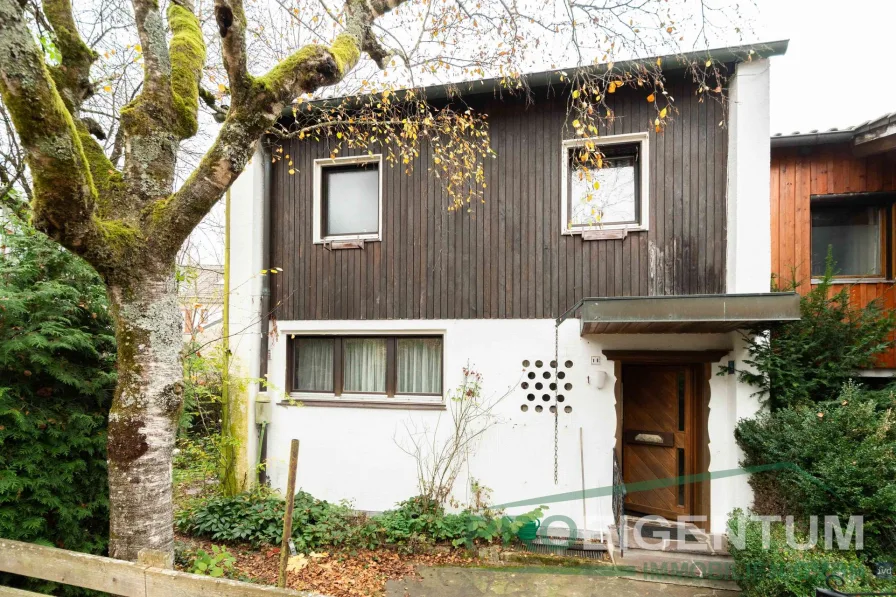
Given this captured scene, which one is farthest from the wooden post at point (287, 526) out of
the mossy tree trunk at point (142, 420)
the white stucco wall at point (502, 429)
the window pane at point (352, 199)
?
the window pane at point (352, 199)

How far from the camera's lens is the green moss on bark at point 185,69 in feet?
11.6

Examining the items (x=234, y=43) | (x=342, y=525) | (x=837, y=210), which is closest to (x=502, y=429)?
(x=342, y=525)

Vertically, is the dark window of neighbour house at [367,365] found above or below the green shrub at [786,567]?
above

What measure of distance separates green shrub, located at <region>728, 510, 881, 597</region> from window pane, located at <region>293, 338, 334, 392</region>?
5.12m

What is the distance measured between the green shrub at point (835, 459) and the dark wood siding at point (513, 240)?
1.63 meters

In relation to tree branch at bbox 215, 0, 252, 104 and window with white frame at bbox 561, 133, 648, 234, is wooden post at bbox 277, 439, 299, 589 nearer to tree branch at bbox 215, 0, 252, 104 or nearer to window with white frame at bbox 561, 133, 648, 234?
tree branch at bbox 215, 0, 252, 104

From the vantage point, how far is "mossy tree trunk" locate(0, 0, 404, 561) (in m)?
2.93

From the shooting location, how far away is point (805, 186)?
6141mm

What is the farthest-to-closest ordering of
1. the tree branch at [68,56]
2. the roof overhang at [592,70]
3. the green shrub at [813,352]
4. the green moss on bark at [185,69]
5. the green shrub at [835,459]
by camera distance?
the roof overhang at [592,70] → the green shrub at [813,352] → the green shrub at [835,459] → the green moss on bark at [185,69] → the tree branch at [68,56]

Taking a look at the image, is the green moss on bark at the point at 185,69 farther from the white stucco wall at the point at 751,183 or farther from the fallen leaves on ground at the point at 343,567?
the white stucco wall at the point at 751,183

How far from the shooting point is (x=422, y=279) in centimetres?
597

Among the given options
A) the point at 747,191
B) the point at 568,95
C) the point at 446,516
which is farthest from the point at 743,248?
the point at 446,516

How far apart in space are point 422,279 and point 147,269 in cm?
339

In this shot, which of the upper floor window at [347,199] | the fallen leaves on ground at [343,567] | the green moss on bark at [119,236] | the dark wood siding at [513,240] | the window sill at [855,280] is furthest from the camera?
the upper floor window at [347,199]
